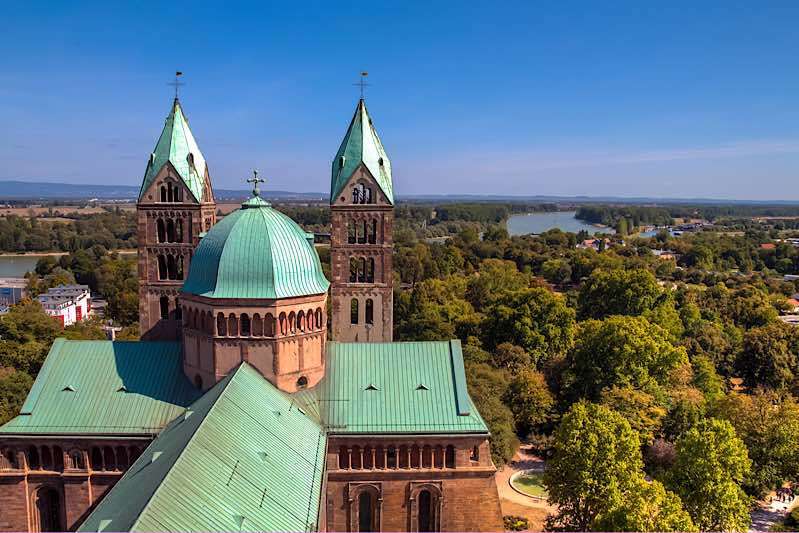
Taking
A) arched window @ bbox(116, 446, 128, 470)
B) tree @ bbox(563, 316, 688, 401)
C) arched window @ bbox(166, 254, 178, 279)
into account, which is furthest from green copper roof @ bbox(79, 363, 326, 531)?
tree @ bbox(563, 316, 688, 401)

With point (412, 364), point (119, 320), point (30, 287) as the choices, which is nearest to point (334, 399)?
point (412, 364)

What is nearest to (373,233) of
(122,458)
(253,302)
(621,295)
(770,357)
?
(253,302)

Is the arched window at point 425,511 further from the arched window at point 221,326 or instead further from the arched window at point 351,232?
the arched window at point 351,232

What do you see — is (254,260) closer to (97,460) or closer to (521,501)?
(97,460)

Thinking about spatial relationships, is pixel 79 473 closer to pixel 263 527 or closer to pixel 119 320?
pixel 263 527

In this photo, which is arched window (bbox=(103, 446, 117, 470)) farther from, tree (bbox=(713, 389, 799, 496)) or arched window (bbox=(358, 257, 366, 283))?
tree (bbox=(713, 389, 799, 496))

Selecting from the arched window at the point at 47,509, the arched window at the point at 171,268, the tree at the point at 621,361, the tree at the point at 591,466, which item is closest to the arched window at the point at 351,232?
the arched window at the point at 171,268
